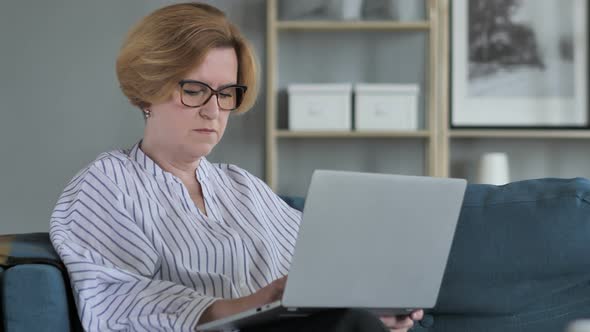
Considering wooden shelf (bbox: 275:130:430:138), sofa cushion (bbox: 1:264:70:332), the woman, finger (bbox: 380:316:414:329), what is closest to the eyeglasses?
the woman

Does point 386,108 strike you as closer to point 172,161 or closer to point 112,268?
point 172,161

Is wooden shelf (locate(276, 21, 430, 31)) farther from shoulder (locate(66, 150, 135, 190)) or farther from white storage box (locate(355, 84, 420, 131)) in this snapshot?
shoulder (locate(66, 150, 135, 190))

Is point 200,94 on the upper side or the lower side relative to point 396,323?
upper

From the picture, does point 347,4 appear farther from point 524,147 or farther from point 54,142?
point 54,142

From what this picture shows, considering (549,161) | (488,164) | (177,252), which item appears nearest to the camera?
(177,252)

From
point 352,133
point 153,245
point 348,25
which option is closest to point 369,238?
point 153,245

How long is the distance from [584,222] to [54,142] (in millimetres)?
2666

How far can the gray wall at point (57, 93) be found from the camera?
4113mm

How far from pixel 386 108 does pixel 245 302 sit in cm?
251

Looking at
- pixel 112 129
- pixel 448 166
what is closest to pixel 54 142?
pixel 112 129

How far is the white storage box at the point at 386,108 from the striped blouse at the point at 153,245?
1943 mm

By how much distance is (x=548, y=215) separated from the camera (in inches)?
82.8

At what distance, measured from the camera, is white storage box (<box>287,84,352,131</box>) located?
155 inches

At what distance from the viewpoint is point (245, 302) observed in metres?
1.53
